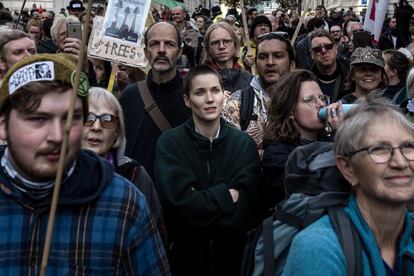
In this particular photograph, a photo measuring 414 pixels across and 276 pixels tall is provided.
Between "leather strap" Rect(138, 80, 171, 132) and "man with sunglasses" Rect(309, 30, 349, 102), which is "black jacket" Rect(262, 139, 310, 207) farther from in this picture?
"man with sunglasses" Rect(309, 30, 349, 102)

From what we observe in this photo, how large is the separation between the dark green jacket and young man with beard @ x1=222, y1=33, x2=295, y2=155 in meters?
0.59

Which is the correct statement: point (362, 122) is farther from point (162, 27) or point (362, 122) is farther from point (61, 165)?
point (162, 27)

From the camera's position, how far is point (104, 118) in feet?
12.5

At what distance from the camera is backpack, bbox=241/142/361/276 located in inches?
96.7

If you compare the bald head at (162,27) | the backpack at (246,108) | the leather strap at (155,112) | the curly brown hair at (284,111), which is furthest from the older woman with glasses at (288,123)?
the bald head at (162,27)

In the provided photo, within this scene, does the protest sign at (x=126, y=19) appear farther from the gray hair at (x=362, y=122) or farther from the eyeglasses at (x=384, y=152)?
the eyeglasses at (x=384, y=152)

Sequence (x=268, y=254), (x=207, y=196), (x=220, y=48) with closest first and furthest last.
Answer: (x=268, y=254), (x=207, y=196), (x=220, y=48)

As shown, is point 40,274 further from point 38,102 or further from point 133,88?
point 133,88

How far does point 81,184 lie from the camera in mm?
2129

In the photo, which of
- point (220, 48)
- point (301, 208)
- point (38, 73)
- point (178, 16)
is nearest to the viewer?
point (38, 73)

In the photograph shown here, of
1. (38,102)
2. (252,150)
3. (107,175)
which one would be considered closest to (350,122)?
(107,175)

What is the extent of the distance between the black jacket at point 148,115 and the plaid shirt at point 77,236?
2766mm

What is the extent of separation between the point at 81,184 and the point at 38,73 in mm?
368

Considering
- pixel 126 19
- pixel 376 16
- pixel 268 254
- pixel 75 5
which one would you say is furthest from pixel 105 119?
pixel 75 5
